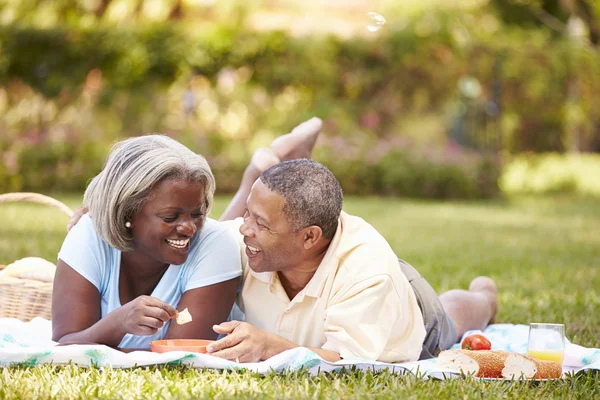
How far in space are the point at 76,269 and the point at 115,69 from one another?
44.6ft

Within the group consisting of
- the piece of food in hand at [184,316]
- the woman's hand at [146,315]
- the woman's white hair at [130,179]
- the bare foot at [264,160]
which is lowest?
the piece of food in hand at [184,316]

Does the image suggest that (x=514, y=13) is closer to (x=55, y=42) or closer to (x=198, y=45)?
(x=198, y=45)

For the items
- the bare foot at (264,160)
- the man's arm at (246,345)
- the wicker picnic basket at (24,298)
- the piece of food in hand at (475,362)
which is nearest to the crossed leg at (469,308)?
the piece of food in hand at (475,362)

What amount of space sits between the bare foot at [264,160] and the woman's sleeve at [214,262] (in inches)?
47.4

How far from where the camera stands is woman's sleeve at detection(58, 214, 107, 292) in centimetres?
373

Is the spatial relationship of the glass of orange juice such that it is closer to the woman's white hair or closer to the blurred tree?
the woman's white hair

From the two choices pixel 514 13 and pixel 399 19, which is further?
pixel 514 13

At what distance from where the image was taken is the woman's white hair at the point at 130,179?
3.55 meters

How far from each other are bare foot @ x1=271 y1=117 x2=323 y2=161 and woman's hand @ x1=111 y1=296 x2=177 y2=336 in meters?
1.97

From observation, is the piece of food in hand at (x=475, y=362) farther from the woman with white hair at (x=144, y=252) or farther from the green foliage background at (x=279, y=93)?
the green foliage background at (x=279, y=93)

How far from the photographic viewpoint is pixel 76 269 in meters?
3.71

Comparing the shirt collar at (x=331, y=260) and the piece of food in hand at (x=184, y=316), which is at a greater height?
the shirt collar at (x=331, y=260)

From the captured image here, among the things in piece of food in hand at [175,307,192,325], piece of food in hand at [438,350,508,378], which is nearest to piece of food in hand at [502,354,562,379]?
piece of food in hand at [438,350,508,378]

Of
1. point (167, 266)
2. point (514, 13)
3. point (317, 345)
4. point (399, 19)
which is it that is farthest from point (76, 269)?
point (514, 13)
